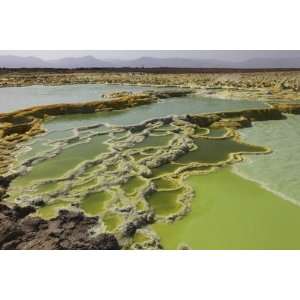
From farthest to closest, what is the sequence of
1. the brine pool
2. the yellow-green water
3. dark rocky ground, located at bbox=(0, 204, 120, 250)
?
the brine pool < the yellow-green water < dark rocky ground, located at bbox=(0, 204, 120, 250)

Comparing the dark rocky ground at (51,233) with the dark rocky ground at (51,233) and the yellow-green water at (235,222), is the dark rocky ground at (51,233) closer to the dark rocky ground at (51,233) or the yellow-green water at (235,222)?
the dark rocky ground at (51,233)

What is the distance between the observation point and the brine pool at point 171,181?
415cm

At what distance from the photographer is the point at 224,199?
191 inches

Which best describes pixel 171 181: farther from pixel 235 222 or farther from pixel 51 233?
pixel 51 233

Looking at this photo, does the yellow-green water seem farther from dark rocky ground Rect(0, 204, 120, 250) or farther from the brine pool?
dark rocky ground Rect(0, 204, 120, 250)

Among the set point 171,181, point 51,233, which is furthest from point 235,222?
point 51,233

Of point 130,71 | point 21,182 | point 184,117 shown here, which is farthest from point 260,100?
point 130,71

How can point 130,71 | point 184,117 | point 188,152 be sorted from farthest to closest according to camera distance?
1. point 130,71
2. point 184,117
3. point 188,152

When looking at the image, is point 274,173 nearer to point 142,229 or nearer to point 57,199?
point 142,229

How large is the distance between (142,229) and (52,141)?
11.2ft

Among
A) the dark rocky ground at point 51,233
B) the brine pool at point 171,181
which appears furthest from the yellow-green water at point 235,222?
the dark rocky ground at point 51,233

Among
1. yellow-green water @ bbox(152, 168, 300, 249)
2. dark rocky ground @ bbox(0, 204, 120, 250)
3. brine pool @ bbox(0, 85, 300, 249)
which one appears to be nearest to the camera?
dark rocky ground @ bbox(0, 204, 120, 250)

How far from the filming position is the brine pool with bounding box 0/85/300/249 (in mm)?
4148

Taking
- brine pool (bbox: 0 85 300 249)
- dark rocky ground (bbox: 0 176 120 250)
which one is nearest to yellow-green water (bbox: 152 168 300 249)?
brine pool (bbox: 0 85 300 249)
